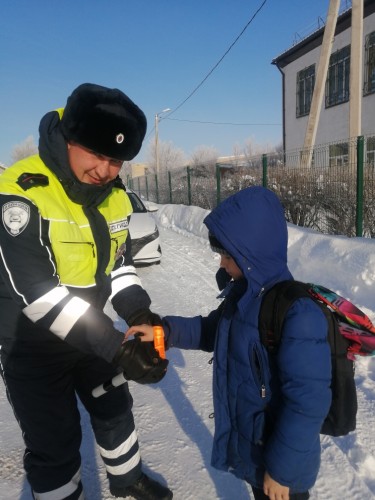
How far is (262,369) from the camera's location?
1379 millimetres

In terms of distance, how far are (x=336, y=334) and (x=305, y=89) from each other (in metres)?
21.5

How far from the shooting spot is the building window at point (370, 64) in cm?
1519

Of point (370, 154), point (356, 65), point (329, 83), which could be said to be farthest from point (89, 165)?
point (329, 83)

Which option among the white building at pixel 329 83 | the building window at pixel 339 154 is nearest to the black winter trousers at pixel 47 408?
the building window at pixel 339 154

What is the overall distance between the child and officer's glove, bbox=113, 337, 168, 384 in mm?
144

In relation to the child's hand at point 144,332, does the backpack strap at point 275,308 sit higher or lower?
higher

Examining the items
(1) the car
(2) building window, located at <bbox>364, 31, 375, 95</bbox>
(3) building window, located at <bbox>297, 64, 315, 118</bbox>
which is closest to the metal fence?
(1) the car

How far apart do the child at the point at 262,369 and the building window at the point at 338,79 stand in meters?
18.2

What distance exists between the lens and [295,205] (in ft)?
26.5

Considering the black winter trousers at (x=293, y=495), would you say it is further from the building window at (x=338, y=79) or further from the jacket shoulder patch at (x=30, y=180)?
the building window at (x=338, y=79)

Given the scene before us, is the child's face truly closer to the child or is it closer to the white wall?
the child

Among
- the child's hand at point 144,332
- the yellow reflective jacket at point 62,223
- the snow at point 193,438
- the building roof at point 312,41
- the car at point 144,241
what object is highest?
the building roof at point 312,41

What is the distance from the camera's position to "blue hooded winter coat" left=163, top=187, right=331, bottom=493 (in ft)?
4.15

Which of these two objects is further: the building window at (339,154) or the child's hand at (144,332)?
the building window at (339,154)
